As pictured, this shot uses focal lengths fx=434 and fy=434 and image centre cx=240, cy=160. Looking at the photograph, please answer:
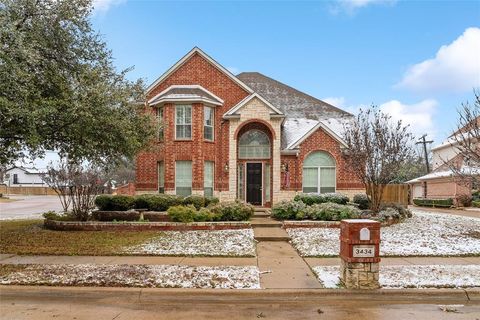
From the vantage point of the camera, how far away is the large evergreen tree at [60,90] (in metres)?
9.91

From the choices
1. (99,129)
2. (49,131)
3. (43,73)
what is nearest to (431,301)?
(99,129)

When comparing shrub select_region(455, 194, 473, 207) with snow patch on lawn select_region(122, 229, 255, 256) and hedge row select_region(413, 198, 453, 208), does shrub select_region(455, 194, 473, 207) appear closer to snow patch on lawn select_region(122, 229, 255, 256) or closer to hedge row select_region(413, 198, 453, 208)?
hedge row select_region(413, 198, 453, 208)

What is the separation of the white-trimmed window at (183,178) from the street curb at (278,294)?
42.8ft

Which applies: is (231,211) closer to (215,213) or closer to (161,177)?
(215,213)

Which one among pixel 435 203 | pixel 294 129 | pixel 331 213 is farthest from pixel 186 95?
pixel 435 203

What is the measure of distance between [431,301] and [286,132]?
15636 mm

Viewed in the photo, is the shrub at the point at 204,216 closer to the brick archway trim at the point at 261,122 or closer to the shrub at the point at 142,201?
the shrub at the point at 142,201

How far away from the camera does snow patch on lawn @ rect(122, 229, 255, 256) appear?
35.6ft

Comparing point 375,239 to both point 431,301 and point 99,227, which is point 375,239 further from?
point 99,227

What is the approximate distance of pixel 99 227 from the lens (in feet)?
48.8

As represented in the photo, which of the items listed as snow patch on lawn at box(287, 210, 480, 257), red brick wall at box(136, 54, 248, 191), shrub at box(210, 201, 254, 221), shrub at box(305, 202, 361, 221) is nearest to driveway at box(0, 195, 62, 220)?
red brick wall at box(136, 54, 248, 191)

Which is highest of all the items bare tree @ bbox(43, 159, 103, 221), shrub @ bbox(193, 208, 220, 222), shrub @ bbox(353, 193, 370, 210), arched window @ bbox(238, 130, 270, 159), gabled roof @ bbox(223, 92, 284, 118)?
gabled roof @ bbox(223, 92, 284, 118)

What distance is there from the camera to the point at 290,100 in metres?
25.0

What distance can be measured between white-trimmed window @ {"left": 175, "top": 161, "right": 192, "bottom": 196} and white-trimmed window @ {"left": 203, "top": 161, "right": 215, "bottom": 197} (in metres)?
0.72
